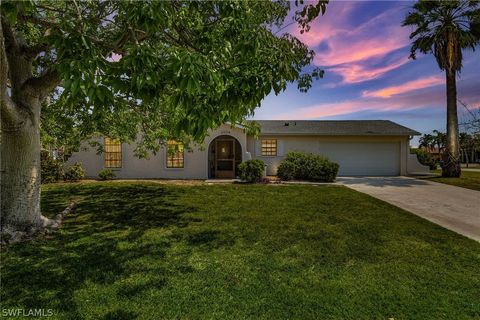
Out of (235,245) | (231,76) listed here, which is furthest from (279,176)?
(231,76)

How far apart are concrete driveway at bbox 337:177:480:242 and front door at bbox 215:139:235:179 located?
8.71 m

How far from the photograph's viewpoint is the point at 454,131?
16953 millimetres

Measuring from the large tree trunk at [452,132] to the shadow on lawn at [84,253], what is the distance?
16.9 m

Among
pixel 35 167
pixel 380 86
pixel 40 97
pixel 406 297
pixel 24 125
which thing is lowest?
pixel 406 297

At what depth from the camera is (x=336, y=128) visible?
66.2ft

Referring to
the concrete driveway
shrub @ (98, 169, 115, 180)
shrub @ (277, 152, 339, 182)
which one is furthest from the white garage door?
shrub @ (98, 169, 115, 180)

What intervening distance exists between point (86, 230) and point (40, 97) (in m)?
3.05

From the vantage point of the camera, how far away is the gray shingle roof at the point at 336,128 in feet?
61.7

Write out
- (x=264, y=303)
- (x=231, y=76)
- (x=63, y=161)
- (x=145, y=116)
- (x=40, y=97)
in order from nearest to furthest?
(x=231, y=76) → (x=264, y=303) → (x=40, y=97) → (x=145, y=116) → (x=63, y=161)

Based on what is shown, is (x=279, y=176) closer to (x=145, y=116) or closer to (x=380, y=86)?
(x=380, y=86)

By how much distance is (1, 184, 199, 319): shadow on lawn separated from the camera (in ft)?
11.3

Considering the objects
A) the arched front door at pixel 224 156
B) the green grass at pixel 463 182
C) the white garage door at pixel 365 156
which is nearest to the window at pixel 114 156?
the arched front door at pixel 224 156

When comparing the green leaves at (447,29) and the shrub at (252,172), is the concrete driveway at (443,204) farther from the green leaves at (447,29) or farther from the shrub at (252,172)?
the green leaves at (447,29)

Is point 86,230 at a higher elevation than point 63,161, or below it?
below
